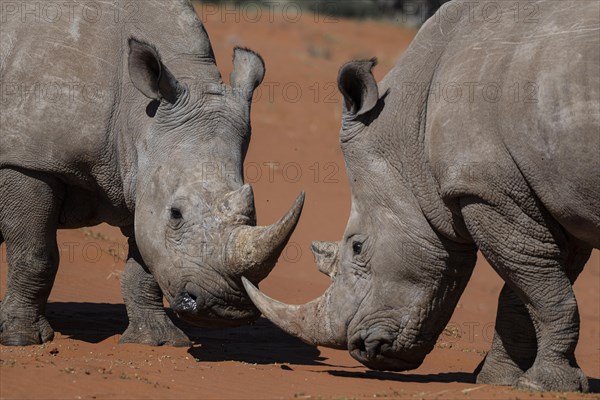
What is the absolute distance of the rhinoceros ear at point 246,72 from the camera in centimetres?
960

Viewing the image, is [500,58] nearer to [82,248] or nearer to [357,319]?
[357,319]

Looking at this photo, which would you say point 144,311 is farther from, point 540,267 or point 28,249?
point 540,267

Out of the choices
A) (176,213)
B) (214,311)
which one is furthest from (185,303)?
(176,213)

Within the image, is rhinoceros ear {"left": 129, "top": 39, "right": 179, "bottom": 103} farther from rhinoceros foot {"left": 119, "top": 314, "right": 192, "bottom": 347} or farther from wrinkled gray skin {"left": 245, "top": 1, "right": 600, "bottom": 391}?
rhinoceros foot {"left": 119, "top": 314, "right": 192, "bottom": 347}

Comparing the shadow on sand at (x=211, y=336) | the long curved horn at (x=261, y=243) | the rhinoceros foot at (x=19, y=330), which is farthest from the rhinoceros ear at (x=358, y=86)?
the rhinoceros foot at (x=19, y=330)

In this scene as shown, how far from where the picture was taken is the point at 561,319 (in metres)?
7.81

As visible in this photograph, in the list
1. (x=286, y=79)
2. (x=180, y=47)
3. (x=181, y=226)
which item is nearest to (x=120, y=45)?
(x=180, y=47)

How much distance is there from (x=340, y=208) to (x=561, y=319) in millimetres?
8959

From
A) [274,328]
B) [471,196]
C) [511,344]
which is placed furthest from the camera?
[274,328]

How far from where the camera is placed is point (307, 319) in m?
8.48

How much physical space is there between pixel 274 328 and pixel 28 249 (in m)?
2.61

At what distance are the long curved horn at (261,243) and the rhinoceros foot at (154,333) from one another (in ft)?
5.85

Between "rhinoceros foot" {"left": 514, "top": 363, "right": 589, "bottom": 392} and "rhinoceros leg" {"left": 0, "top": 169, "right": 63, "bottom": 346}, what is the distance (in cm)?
387

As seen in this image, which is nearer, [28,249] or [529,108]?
[529,108]
